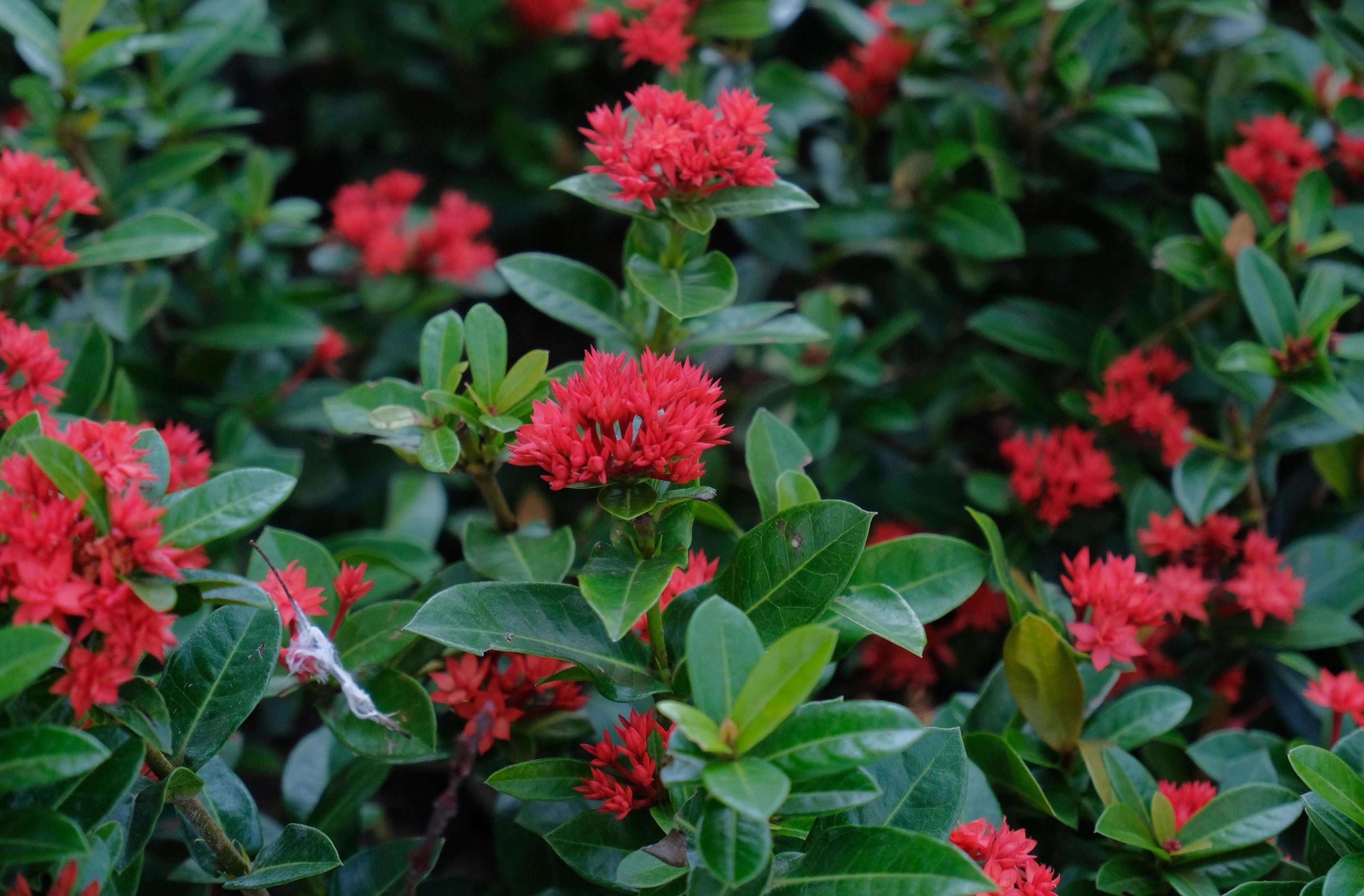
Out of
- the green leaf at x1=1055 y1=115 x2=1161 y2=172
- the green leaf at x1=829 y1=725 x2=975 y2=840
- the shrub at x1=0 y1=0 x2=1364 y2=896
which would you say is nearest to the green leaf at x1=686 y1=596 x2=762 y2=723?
the shrub at x1=0 y1=0 x2=1364 y2=896

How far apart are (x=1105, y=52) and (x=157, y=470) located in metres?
1.89

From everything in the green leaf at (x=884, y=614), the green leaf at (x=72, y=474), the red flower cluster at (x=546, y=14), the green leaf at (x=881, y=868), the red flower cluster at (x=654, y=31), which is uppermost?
the red flower cluster at (x=654, y=31)

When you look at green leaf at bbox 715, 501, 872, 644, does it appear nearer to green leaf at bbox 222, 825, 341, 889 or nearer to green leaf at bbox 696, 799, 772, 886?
green leaf at bbox 696, 799, 772, 886

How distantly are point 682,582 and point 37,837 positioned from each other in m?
0.71

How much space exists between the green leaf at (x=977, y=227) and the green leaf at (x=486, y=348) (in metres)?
1.12

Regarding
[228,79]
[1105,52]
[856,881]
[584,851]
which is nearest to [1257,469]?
[1105,52]

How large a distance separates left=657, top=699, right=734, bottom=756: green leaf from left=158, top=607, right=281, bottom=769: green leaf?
505 millimetres

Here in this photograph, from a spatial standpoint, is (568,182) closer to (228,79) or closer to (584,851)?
(584,851)

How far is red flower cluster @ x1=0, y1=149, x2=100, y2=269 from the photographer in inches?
56.0

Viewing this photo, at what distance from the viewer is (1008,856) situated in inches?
43.3

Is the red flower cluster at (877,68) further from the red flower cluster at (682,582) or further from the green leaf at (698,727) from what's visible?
the green leaf at (698,727)

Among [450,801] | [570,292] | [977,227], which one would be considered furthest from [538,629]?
[977,227]

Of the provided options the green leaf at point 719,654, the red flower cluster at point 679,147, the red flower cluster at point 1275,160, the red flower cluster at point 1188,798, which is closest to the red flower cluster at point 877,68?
the red flower cluster at point 1275,160

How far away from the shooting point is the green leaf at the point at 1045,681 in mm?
1318
